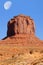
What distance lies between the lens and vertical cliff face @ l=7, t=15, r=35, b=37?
4688 inches

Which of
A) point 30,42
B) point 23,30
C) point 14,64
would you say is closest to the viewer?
point 14,64

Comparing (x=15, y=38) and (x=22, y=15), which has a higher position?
(x=22, y=15)

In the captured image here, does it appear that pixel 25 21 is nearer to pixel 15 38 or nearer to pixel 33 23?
pixel 33 23

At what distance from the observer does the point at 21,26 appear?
120188 millimetres

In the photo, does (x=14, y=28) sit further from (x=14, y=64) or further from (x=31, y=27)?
(x=14, y=64)

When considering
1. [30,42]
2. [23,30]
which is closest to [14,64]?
[30,42]

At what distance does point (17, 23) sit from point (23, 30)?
14.3ft

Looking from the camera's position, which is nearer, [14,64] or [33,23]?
[14,64]

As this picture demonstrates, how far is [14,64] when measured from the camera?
13.8 metres

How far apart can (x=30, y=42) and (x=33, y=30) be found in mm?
14091

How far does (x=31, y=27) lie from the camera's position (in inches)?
4766

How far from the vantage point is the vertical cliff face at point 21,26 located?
119m

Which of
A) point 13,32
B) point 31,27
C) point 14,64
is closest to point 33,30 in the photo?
point 31,27

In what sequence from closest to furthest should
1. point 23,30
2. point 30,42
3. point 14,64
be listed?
point 14,64 < point 30,42 < point 23,30
